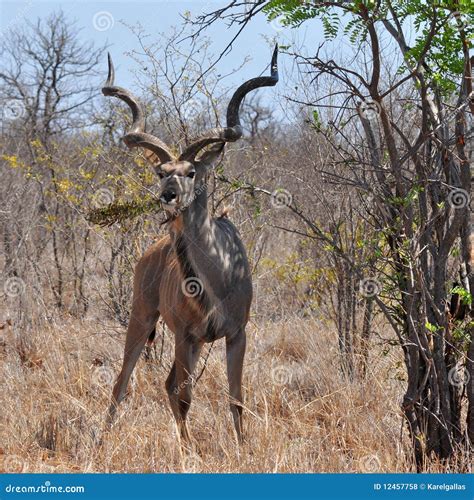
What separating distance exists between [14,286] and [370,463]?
14.7ft

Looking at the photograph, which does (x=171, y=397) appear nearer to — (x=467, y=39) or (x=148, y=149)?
(x=148, y=149)

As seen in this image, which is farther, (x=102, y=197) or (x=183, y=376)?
(x=102, y=197)

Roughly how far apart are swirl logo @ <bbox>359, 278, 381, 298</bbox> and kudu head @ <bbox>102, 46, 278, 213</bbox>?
1.07m

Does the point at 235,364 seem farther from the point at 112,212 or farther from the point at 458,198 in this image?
the point at 458,198

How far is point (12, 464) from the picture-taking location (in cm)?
412

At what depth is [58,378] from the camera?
568cm

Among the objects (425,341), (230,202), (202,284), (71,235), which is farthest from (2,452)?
(71,235)

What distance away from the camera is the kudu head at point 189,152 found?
4.43 meters

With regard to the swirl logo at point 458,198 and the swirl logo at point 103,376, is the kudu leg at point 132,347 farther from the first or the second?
the swirl logo at point 458,198

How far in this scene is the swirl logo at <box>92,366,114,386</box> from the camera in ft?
18.6

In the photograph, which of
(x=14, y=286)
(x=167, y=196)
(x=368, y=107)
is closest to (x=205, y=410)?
(x=167, y=196)

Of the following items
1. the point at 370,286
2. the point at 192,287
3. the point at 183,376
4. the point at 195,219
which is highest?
the point at 195,219

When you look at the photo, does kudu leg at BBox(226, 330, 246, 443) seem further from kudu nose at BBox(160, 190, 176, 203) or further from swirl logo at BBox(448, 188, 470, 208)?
swirl logo at BBox(448, 188, 470, 208)

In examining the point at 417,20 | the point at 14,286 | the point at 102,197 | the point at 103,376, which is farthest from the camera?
the point at 14,286
